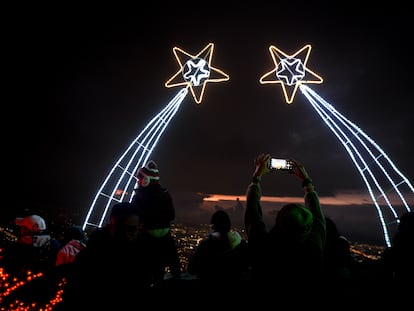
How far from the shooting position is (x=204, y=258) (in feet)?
14.5

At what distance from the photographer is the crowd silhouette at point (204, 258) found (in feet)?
10.2

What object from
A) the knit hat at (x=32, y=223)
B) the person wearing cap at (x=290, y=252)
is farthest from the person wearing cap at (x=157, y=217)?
the person wearing cap at (x=290, y=252)

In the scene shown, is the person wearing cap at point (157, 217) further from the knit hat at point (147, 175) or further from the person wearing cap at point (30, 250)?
the person wearing cap at point (30, 250)

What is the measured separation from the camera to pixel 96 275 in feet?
10.7

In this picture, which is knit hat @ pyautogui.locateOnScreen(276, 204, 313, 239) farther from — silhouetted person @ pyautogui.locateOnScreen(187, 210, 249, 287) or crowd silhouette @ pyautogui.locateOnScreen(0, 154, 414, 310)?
silhouetted person @ pyautogui.locateOnScreen(187, 210, 249, 287)

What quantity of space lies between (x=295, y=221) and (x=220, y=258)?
169 centimetres

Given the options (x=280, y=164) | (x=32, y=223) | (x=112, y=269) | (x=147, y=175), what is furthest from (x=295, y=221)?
(x=32, y=223)

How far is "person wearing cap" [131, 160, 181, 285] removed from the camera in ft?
19.1

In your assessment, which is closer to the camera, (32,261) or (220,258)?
(220,258)

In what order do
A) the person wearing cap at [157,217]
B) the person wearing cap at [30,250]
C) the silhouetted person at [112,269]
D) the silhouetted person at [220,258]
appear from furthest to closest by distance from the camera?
the person wearing cap at [157,217], the person wearing cap at [30,250], the silhouetted person at [220,258], the silhouetted person at [112,269]

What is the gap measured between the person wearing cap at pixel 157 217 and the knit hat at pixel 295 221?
318 centimetres

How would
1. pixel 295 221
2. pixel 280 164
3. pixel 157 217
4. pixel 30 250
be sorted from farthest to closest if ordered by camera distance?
1. pixel 157 217
2. pixel 30 250
3. pixel 280 164
4. pixel 295 221

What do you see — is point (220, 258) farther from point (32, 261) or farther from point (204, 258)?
point (32, 261)

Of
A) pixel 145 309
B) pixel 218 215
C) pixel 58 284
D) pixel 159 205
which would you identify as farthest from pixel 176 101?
pixel 145 309
